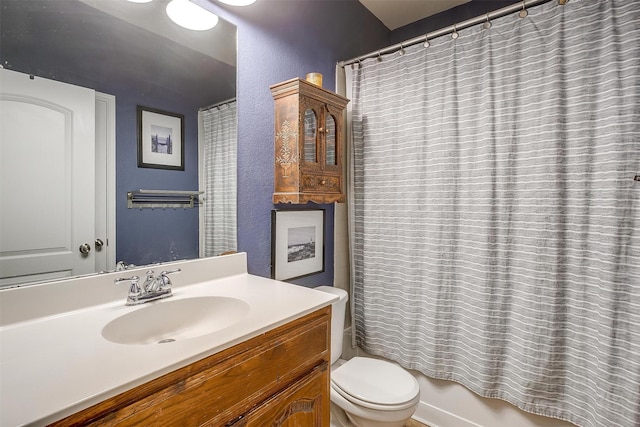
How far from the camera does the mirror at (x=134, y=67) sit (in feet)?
2.93

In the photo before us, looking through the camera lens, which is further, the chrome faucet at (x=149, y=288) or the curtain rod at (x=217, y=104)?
the curtain rod at (x=217, y=104)

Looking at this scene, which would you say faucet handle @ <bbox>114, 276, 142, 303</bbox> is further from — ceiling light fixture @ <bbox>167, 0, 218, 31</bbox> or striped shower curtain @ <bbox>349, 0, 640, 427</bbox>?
striped shower curtain @ <bbox>349, 0, 640, 427</bbox>

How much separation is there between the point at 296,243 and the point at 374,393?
2.60 feet

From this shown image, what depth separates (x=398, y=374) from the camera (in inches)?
57.8

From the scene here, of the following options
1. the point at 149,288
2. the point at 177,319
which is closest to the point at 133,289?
the point at 149,288

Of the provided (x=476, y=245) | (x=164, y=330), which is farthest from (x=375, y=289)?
(x=164, y=330)

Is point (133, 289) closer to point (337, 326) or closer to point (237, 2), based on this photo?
point (337, 326)

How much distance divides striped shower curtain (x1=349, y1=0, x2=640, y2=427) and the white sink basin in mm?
1007

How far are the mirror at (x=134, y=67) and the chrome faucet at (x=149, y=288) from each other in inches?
3.4

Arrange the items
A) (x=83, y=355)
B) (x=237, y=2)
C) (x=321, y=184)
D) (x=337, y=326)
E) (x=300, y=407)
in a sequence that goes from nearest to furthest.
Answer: (x=83, y=355), (x=300, y=407), (x=237, y=2), (x=321, y=184), (x=337, y=326)

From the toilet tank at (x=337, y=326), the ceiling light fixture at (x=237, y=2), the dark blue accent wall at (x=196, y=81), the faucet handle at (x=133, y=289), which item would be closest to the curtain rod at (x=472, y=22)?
the dark blue accent wall at (x=196, y=81)

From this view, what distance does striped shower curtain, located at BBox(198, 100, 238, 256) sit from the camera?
129 cm

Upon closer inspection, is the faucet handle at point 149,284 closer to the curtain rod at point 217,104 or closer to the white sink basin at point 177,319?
the white sink basin at point 177,319

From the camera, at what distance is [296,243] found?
66.0 inches
